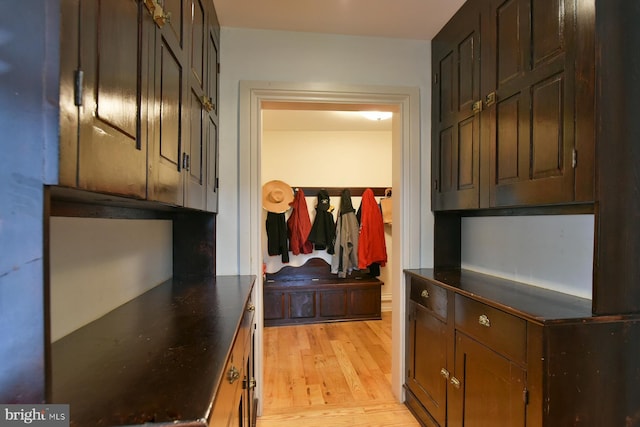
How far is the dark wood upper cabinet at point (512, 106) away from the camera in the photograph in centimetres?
112

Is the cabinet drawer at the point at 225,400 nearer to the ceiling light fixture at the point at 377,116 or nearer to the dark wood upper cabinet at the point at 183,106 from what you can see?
the dark wood upper cabinet at the point at 183,106

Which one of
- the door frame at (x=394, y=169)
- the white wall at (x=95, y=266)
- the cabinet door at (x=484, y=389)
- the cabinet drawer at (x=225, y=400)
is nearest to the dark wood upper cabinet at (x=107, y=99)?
the white wall at (x=95, y=266)

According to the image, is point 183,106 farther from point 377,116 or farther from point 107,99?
point 377,116

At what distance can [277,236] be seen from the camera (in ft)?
12.0

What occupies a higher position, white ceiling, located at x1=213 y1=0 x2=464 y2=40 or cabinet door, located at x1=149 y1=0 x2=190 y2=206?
white ceiling, located at x1=213 y1=0 x2=464 y2=40

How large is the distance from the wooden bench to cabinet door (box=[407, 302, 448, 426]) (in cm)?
161

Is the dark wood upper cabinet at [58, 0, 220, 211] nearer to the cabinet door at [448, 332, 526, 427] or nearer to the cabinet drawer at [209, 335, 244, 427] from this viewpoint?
the cabinet drawer at [209, 335, 244, 427]

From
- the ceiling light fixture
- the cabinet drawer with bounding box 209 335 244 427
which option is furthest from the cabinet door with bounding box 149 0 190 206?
the ceiling light fixture

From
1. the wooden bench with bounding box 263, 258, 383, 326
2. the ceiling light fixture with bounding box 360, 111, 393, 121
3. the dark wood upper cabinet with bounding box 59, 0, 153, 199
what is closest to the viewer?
the dark wood upper cabinet with bounding box 59, 0, 153, 199

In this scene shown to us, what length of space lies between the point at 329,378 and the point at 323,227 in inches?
67.6

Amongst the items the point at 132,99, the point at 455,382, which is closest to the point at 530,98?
the point at 455,382

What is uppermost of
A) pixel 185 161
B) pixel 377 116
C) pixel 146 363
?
pixel 377 116

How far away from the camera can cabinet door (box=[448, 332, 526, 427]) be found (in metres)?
1.17

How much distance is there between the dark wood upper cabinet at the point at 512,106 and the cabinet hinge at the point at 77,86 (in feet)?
4.59
